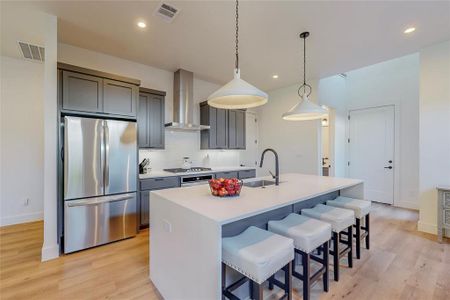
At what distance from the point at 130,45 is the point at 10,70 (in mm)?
2213

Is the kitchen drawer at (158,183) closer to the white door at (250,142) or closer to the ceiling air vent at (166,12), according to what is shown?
the ceiling air vent at (166,12)

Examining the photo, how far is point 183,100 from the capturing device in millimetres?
4234

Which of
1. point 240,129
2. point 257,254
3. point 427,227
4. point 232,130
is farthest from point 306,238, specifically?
point 240,129

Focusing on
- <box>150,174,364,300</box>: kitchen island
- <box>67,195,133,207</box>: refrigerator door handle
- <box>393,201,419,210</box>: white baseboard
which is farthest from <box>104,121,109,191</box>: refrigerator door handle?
<box>393,201,419,210</box>: white baseboard

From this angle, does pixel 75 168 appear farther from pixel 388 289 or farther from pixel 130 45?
pixel 388 289

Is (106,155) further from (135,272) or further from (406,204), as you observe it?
(406,204)

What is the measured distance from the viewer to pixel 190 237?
4.78ft

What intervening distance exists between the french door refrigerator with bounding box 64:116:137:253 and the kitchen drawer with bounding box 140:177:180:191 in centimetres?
20

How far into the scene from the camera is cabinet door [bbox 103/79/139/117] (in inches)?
116

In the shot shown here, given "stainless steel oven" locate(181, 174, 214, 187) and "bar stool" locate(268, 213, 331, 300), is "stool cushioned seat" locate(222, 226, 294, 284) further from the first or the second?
"stainless steel oven" locate(181, 174, 214, 187)

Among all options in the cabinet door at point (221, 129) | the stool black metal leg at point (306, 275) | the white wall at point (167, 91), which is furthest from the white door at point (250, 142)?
the stool black metal leg at point (306, 275)

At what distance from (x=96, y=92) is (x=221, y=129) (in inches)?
102

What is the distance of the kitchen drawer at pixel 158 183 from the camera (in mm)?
3303

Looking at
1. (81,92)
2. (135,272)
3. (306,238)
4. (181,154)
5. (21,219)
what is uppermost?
(81,92)
